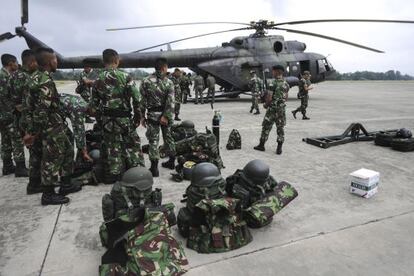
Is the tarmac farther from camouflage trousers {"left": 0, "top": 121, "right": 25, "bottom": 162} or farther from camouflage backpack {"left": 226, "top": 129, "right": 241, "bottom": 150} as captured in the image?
camouflage backpack {"left": 226, "top": 129, "right": 241, "bottom": 150}

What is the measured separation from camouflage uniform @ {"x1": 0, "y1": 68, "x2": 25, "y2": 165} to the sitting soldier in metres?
3.47

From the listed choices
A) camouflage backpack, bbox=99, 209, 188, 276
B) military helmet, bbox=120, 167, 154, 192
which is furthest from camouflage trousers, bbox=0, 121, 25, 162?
camouflage backpack, bbox=99, 209, 188, 276

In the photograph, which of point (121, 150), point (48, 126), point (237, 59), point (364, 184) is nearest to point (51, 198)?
point (48, 126)

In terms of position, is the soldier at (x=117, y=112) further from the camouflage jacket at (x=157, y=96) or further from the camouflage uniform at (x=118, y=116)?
the camouflage jacket at (x=157, y=96)

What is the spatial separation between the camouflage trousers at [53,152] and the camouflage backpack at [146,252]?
5.50 ft

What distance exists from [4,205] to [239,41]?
13406 mm

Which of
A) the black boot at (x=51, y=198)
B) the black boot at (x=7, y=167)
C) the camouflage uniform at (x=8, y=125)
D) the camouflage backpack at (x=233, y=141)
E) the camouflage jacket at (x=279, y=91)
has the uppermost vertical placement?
the camouflage jacket at (x=279, y=91)

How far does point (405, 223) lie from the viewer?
3.34 meters

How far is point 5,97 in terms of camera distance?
4.59m

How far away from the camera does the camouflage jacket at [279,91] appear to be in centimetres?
602

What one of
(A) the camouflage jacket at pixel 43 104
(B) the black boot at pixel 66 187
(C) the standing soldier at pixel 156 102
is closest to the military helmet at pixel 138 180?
(A) the camouflage jacket at pixel 43 104

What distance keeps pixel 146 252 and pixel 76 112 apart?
2.87 m

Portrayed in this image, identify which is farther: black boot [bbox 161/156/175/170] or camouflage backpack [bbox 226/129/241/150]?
camouflage backpack [bbox 226/129/241/150]

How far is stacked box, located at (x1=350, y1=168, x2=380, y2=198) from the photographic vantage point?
3.96 metres
